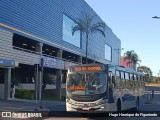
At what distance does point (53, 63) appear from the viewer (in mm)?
54188

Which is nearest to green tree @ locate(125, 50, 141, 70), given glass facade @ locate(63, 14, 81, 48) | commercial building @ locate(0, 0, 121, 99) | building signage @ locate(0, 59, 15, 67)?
commercial building @ locate(0, 0, 121, 99)

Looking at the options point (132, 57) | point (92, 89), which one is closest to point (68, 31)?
point (92, 89)

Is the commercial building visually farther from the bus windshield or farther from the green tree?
the green tree

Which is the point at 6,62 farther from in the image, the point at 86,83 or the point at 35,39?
the point at 86,83

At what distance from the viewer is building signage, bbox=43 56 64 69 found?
167 ft

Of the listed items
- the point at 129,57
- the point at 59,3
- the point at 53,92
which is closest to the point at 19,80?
the point at 53,92

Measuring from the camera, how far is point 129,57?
132 m

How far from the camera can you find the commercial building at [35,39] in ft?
129

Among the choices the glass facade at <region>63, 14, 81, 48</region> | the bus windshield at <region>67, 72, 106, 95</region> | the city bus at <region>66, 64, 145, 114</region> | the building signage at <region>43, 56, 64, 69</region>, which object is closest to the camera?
the city bus at <region>66, 64, 145, 114</region>

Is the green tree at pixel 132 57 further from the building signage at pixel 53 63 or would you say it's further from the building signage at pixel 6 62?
the building signage at pixel 6 62

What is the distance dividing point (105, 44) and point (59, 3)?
4570 centimetres

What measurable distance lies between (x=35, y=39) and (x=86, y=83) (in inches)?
1171

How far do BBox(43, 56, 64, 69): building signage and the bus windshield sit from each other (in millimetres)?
30012

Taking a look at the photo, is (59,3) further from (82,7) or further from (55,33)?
(82,7)
